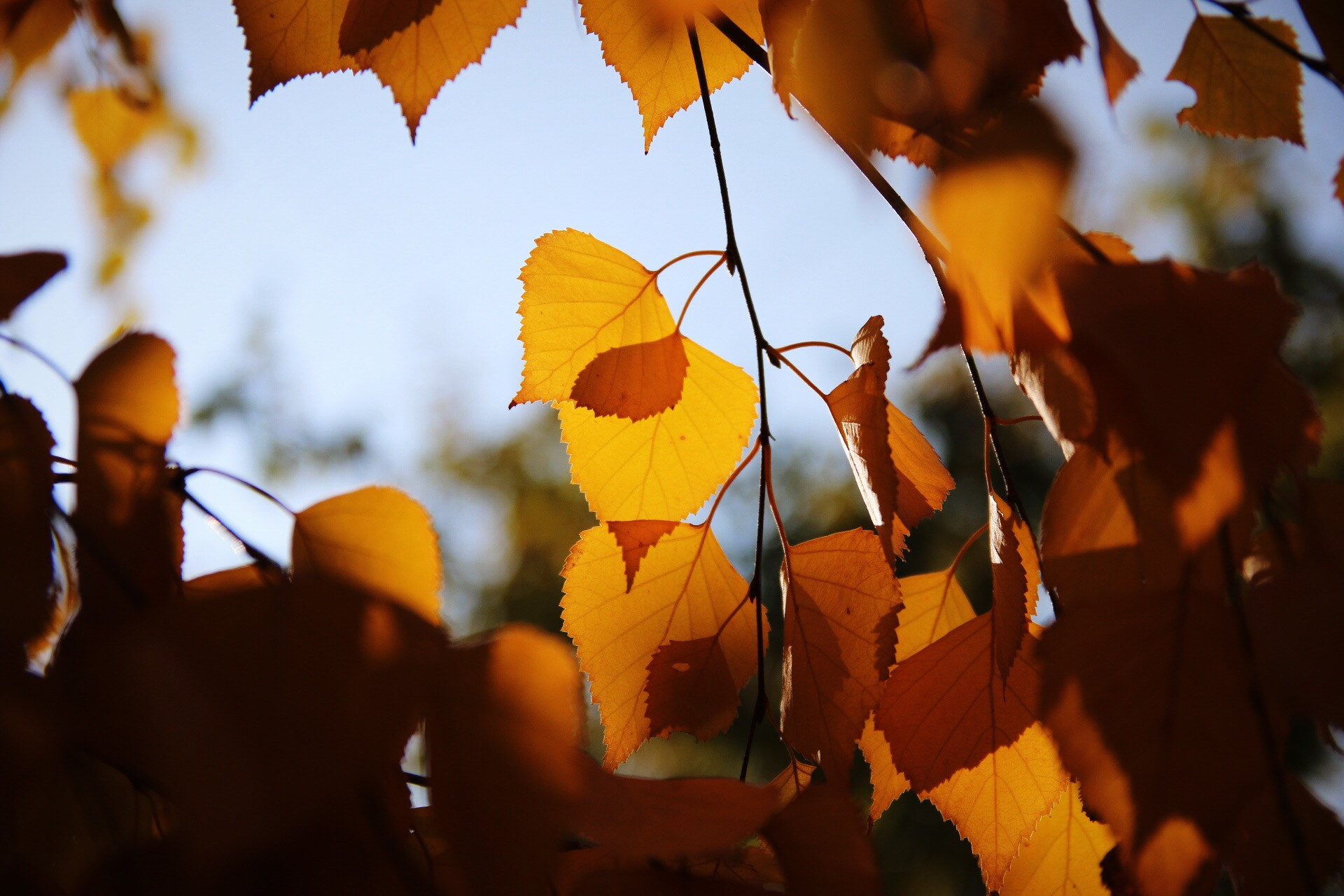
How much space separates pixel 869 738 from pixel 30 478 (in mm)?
338

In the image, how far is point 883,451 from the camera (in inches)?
12.1

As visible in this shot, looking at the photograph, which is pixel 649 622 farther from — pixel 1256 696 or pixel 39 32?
pixel 39 32

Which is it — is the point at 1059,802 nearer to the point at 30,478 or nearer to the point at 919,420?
the point at 30,478

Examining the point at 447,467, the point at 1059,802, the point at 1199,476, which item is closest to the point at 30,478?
the point at 1199,476

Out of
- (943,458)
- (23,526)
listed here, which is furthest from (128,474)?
(943,458)

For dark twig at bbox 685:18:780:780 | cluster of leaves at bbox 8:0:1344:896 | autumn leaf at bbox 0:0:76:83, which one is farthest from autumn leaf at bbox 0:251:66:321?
autumn leaf at bbox 0:0:76:83

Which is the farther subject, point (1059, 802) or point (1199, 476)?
point (1059, 802)

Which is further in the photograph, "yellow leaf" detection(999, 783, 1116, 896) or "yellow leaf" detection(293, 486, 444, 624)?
"yellow leaf" detection(999, 783, 1116, 896)

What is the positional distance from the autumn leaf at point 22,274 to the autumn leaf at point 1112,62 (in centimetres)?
33

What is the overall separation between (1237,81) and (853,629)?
313 millimetres

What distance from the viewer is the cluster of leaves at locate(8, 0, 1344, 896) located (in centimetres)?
19

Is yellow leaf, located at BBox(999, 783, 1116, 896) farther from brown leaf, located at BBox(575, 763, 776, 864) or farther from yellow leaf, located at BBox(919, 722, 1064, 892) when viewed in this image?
brown leaf, located at BBox(575, 763, 776, 864)

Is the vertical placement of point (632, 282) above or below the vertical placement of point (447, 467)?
above

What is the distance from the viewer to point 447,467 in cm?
699
